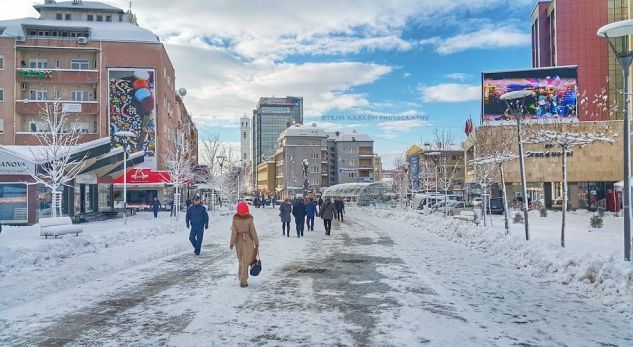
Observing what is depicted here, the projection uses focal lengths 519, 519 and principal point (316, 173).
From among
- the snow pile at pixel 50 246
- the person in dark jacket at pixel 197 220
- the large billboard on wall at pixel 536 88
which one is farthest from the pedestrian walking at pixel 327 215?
the large billboard on wall at pixel 536 88

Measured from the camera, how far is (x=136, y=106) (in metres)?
54.8

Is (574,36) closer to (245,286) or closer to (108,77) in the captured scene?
(108,77)

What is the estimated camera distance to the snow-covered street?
622 cm

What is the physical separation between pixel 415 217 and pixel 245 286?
23.6m

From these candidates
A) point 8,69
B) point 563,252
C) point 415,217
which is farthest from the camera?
point 8,69

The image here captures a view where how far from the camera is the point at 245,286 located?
948cm

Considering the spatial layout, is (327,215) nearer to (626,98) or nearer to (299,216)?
(299,216)

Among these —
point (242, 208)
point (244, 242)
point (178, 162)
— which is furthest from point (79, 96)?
point (244, 242)

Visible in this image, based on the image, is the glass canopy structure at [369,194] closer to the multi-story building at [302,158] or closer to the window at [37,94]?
the window at [37,94]

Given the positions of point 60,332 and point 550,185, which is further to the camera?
point 550,185

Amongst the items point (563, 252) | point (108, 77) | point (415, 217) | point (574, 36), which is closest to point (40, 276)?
point (563, 252)

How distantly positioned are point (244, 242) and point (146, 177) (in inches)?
1853

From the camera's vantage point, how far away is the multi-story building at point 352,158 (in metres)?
120

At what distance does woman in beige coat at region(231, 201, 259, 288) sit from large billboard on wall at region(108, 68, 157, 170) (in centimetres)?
4760
